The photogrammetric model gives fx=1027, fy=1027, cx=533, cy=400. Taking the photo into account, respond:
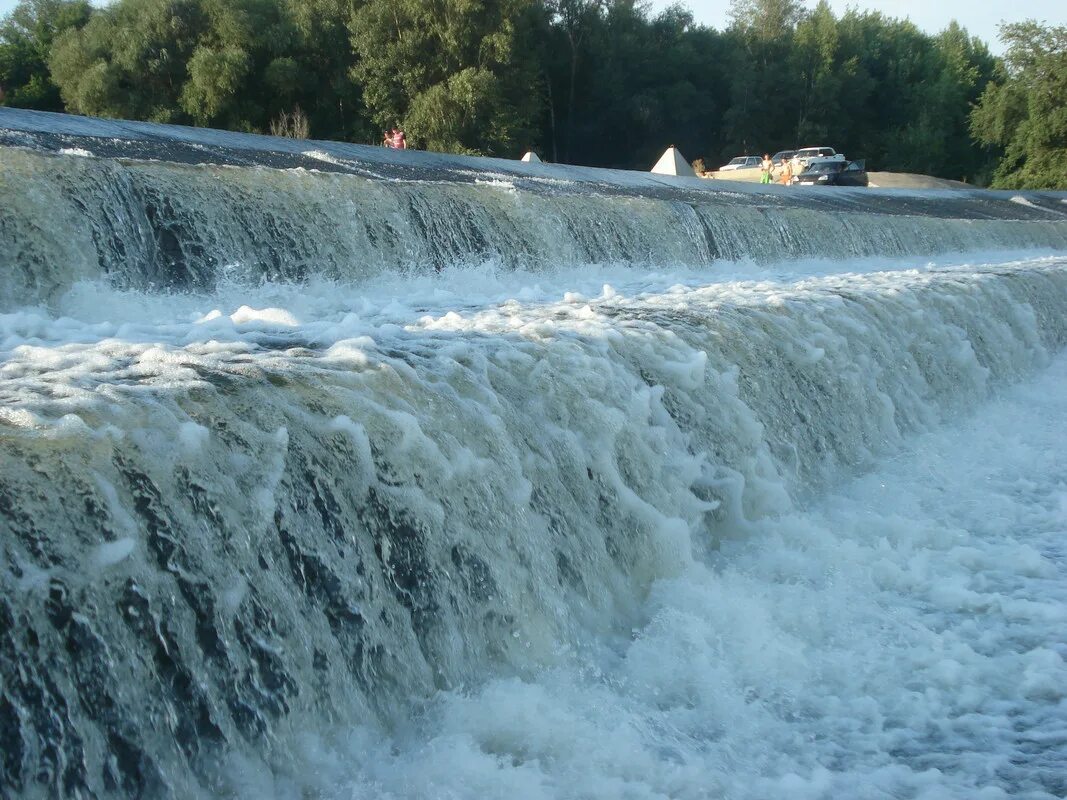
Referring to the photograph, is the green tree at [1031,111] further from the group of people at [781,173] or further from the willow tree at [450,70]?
the willow tree at [450,70]

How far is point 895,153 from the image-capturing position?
36.0 metres

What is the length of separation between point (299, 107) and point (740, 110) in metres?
15.6

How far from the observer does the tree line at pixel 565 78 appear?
26.2 metres

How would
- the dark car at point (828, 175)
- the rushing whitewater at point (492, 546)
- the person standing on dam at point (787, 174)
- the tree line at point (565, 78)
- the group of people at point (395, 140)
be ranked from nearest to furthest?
the rushing whitewater at point (492, 546) < the group of people at point (395, 140) < the person standing on dam at point (787, 174) < the dark car at point (828, 175) < the tree line at point (565, 78)

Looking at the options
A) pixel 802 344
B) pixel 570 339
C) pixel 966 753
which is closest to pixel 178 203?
pixel 570 339

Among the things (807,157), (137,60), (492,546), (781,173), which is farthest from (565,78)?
(492,546)

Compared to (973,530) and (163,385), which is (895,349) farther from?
(163,385)

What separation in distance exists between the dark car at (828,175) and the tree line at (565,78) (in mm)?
7394

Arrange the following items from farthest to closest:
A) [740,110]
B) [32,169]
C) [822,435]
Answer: [740,110]
[32,169]
[822,435]

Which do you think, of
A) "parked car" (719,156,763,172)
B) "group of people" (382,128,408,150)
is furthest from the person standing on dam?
"group of people" (382,128,408,150)

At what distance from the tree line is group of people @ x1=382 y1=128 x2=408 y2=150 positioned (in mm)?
626

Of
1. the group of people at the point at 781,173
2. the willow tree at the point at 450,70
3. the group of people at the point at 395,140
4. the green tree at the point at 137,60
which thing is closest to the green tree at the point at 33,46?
the green tree at the point at 137,60

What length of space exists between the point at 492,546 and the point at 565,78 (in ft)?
102

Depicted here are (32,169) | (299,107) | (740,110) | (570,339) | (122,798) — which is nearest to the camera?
(122,798)
